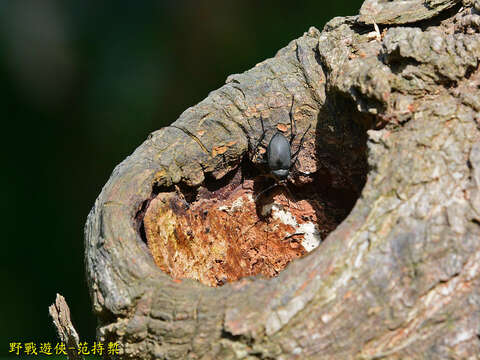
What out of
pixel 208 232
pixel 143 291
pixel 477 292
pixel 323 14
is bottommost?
pixel 477 292

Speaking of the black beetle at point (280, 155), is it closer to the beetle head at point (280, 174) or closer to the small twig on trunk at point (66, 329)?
the beetle head at point (280, 174)

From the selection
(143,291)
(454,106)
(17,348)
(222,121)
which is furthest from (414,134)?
(17,348)

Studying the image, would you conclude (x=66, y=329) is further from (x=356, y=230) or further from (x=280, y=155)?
(x=356, y=230)

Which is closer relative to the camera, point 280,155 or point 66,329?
point 66,329

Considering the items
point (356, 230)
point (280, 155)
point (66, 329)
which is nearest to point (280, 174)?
point (280, 155)

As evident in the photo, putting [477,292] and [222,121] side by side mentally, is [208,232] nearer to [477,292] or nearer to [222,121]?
[222,121]

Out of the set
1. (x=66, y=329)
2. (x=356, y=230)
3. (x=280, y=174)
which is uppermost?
(x=280, y=174)
